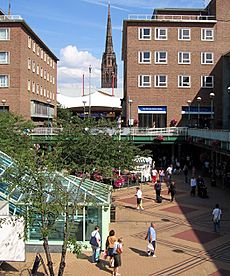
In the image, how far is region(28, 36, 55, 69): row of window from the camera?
59331 mm

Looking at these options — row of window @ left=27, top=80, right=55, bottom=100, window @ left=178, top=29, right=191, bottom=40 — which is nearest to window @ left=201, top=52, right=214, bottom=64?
window @ left=178, top=29, right=191, bottom=40

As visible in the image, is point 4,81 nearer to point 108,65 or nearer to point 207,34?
point 207,34

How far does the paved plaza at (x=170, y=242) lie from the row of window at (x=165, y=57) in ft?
102

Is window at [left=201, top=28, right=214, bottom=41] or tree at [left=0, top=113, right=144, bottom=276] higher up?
window at [left=201, top=28, right=214, bottom=41]

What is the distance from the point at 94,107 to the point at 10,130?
60.1 m

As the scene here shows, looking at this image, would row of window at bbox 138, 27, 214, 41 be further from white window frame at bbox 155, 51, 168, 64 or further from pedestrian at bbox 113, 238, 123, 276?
pedestrian at bbox 113, 238, 123, 276

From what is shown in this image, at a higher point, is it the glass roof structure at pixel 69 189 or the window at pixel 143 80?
the window at pixel 143 80

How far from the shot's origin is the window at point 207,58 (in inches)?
2233

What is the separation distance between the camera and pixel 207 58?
56781mm

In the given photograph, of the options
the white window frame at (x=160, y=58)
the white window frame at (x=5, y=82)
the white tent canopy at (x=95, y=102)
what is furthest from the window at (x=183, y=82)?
the white tent canopy at (x=95, y=102)

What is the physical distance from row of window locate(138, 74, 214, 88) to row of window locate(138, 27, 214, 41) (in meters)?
5.00

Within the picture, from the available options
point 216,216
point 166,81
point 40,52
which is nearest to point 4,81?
point 40,52

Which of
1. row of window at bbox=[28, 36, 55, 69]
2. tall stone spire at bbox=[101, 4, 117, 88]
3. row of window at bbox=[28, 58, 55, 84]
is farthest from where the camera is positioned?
tall stone spire at bbox=[101, 4, 117, 88]

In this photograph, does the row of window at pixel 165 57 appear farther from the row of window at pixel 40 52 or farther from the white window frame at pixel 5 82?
the white window frame at pixel 5 82
